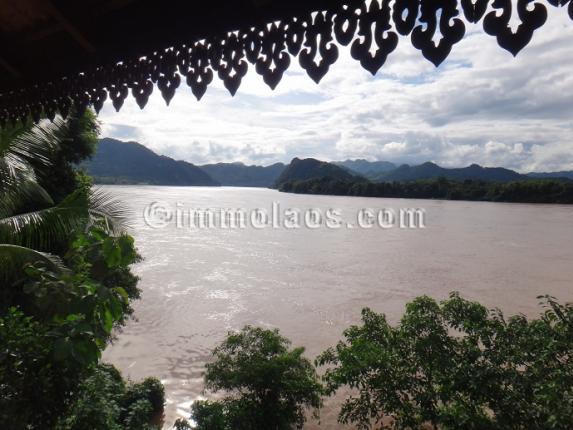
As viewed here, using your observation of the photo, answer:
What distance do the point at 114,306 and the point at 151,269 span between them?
16756 mm

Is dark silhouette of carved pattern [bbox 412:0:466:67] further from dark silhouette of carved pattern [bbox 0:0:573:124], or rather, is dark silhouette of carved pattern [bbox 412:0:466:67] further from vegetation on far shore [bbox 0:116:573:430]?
vegetation on far shore [bbox 0:116:573:430]

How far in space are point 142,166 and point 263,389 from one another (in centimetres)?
14086

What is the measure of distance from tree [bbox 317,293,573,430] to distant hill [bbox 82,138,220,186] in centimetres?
12505

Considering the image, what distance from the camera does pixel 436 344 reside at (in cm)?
522

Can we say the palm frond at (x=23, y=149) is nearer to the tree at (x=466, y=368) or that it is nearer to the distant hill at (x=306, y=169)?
the tree at (x=466, y=368)

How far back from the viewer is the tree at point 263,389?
5367 mm

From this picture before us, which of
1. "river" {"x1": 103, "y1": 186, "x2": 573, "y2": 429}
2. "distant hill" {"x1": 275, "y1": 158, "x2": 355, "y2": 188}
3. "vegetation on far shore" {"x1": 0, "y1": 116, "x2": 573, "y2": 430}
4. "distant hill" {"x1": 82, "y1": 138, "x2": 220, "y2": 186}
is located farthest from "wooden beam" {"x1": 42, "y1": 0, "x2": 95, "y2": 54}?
"distant hill" {"x1": 82, "y1": 138, "x2": 220, "y2": 186}

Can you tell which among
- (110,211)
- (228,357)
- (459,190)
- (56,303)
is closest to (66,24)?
(56,303)

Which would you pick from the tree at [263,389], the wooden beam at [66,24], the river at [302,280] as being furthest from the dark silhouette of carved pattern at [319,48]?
the river at [302,280]

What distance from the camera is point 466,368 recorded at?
4492mm

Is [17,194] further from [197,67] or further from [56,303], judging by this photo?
[197,67]

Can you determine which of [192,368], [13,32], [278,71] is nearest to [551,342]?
[278,71]

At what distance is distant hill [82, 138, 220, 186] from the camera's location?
126m

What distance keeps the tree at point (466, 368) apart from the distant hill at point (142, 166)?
125 metres
